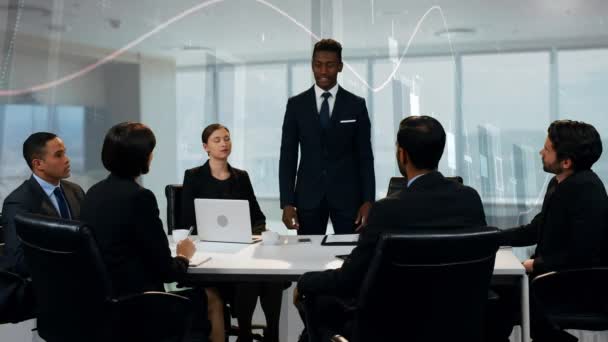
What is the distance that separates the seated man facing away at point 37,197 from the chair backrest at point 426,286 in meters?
1.67

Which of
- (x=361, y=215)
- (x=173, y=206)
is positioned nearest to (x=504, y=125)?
(x=361, y=215)

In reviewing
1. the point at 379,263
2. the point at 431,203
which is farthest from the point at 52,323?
the point at 431,203

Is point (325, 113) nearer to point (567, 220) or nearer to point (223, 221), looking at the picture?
point (223, 221)

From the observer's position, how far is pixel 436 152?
2.09 metres

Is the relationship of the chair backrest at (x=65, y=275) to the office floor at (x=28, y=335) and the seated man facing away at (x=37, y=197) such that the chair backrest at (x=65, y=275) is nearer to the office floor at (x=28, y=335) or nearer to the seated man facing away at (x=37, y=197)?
the seated man facing away at (x=37, y=197)

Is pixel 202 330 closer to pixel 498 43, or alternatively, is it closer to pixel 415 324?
pixel 415 324

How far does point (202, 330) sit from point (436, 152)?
49.6 inches

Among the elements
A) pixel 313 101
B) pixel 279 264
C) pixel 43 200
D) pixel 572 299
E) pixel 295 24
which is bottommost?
pixel 572 299

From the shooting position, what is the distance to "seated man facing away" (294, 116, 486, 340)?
195cm

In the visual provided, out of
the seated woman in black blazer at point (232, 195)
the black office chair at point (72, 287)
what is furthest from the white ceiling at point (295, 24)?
the black office chair at point (72, 287)

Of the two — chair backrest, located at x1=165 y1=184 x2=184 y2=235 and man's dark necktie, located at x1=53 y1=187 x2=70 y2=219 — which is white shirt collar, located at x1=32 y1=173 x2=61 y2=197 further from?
chair backrest, located at x1=165 y1=184 x2=184 y2=235

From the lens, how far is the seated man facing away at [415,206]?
1.95 m

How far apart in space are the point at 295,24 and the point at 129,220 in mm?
3592

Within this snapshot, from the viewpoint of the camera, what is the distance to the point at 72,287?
2240 millimetres
